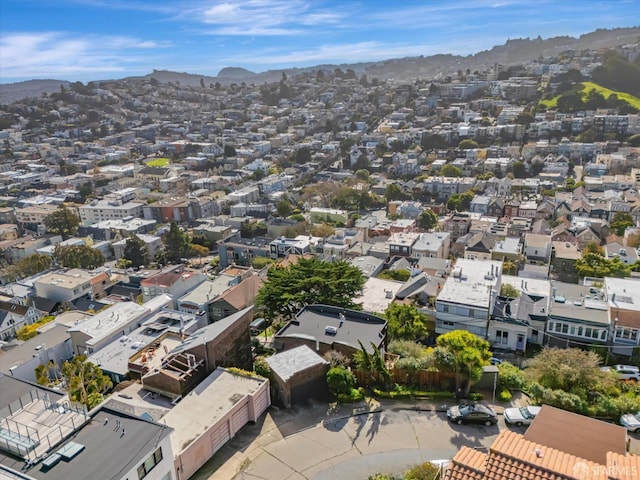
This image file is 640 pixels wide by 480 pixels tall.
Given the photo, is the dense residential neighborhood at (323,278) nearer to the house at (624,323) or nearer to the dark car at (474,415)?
the house at (624,323)

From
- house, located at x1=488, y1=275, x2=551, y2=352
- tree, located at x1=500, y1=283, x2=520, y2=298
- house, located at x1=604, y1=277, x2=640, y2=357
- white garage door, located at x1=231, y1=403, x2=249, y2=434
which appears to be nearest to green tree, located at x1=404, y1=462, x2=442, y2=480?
white garage door, located at x1=231, y1=403, x2=249, y2=434

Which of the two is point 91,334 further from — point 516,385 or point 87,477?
point 516,385

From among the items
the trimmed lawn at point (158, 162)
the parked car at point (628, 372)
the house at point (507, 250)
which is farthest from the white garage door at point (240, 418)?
the trimmed lawn at point (158, 162)

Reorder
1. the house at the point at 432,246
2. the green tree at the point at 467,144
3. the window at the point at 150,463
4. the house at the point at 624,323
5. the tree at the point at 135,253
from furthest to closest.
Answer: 1. the green tree at the point at 467,144
2. the tree at the point at 135,253
3. the house at the point at 432,246
4. the house at the point at 624,323
5. the window at the point at 150,463

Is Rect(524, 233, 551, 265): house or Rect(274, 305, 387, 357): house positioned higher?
Rect(274, 305, 387, 357): house

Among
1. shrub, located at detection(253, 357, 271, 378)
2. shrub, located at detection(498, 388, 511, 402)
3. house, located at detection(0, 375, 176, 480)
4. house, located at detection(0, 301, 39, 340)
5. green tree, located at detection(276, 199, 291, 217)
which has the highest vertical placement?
house, located at detection(0, 375, 176, 480)

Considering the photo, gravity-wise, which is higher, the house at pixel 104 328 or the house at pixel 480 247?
the house at pixel 104 328

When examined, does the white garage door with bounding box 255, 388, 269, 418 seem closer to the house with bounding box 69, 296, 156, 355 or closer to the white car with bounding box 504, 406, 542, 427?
the white car with bounding box 504, 406, 542, 427
